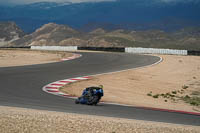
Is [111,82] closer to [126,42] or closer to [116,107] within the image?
[116,107]

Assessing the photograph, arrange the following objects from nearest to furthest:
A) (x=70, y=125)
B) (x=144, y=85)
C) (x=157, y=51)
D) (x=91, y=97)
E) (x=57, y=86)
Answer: (x=70, y=125) < (x=91, y=97) < (x=57, y=86) < (x=144, y=85) < (x=157, y=51)

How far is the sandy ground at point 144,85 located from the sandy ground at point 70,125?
15.7 feet

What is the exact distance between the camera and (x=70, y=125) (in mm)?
10328

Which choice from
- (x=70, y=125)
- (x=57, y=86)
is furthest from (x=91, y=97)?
(x=57, y=86)

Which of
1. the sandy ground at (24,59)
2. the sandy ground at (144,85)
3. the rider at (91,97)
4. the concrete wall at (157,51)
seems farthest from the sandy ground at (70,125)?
the concrete wall at (157,51)

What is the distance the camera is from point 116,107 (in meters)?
14.4

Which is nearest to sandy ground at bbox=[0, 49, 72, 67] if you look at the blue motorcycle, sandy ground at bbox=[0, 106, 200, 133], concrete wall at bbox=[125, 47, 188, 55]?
concrete wall at bbox=[125, 47, 188, 55]

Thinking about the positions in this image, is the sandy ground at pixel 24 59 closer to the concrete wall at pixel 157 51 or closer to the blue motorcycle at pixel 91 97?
the concrete wall at pixel 157 51

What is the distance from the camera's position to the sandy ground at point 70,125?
9.77 metres

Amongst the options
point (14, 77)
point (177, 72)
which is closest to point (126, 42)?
point (177, 72)

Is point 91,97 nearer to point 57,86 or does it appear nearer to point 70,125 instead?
point 70,125

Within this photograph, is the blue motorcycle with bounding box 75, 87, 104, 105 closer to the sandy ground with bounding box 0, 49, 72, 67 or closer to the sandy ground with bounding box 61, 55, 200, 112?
the sandy ground with bounding box 61, 55, 200, 112

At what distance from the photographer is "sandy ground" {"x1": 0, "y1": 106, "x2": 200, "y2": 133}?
9.77m

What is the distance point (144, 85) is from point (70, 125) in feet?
43.2
